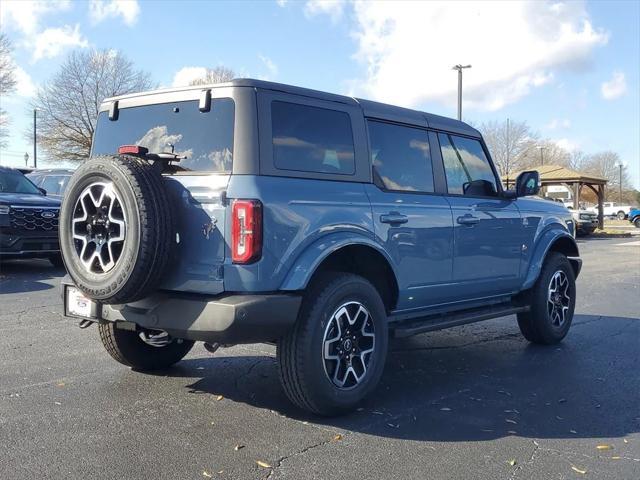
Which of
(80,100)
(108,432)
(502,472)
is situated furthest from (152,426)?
(80,100)

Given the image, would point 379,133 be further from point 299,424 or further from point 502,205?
point 299,424

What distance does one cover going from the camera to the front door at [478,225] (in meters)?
5.41

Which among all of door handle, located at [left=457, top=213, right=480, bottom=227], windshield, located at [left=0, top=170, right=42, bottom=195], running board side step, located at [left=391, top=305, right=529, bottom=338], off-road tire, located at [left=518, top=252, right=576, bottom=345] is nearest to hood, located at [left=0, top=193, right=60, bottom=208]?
windshield, located at [left=0, top=170, right=42, bottom=195]

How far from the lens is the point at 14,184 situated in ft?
36.5

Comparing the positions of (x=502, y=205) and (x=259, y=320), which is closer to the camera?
(x=259, y=320)

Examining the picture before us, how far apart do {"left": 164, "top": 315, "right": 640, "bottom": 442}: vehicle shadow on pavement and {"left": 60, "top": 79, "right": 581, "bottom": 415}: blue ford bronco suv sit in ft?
1.21

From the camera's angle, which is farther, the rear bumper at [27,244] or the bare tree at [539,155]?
the bare tree at [539,155]

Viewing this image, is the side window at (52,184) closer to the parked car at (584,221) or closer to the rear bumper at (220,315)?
the rear bumper at (220,315)

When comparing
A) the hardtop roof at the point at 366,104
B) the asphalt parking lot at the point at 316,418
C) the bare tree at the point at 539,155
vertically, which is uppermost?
the bare tree at the point at 539,155

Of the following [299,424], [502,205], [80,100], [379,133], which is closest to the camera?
[299,424]

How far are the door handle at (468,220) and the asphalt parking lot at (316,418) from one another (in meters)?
1.27

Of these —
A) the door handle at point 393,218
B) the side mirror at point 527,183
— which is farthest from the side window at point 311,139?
the side mirror at point 527,183

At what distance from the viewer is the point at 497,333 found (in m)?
7.29

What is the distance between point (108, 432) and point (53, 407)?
66cm
